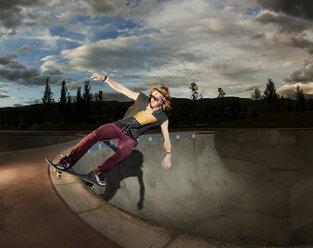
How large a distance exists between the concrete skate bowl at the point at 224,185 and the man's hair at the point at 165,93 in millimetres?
2272

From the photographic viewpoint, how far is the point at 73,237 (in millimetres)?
2311

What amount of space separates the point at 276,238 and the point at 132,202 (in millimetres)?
4989

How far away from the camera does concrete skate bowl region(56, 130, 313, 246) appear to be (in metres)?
7.04

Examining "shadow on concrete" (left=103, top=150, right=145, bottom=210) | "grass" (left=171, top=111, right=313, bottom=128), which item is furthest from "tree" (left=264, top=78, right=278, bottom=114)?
"shadow on concrete" (left=103, top=150, right=145, bottom=210)

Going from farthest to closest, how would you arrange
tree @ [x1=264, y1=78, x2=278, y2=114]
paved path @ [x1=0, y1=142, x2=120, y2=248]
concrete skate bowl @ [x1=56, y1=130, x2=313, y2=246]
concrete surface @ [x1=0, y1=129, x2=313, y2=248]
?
tree @ [x1=264, y1=78, x2=278, y2=114] → concrete skate bowl @ [x1=56, y1=130, x2=313, y2=246] → concrete surface @ [x1=0, y1=129, x2=313, y2=248] → paved path @ [x1=0, y1=142, x2=120, y2=248]

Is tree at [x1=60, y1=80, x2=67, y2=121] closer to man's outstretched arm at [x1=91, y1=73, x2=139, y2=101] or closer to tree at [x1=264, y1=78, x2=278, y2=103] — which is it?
man's outstretched arm at [x1=91, y1=73, x2=139, y2=101]

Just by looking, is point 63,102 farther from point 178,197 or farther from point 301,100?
point 301,100

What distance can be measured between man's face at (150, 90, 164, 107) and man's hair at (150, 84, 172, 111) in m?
0.07

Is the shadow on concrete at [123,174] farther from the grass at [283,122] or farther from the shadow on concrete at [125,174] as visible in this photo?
the grass at [283,122]

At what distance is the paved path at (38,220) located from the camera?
2.22 m

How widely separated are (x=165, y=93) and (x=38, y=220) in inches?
114

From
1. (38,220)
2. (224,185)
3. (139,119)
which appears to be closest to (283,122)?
(224,185)

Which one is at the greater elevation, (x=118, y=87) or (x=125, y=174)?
(x=118, y=87)

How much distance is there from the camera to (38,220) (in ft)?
8.77
